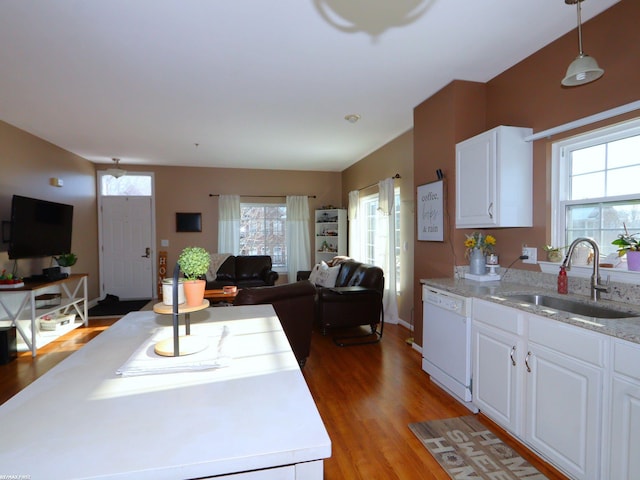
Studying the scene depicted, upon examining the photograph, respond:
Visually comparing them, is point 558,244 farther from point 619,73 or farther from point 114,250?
point 114,250

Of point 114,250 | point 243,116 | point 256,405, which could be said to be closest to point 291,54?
point 243,116

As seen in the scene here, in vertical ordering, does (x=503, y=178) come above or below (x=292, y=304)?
above

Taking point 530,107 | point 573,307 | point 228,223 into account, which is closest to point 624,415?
point 573,307

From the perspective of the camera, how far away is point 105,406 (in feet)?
2.79

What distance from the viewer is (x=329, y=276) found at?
17.0 ft

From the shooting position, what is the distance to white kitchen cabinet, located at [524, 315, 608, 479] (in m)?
1.56

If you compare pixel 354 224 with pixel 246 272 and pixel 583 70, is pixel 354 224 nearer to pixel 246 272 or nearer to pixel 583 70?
pixel 246 272

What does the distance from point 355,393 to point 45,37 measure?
3.45 metres

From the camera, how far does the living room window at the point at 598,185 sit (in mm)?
2051

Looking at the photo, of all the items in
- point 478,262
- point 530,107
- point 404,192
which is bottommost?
point 478,262

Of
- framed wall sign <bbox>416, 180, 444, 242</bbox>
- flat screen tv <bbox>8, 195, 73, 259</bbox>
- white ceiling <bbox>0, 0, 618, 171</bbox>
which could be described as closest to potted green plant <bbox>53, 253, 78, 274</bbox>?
flat screen tv <bbox>8, 195, 73, 259</bbox>

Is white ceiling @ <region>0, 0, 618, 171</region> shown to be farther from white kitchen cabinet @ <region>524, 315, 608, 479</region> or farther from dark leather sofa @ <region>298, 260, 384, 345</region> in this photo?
dark leather sofa @ <region>298, 260, 384, 345</region>

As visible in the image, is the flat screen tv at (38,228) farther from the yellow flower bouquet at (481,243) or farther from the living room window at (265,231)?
the yellow flower bouquet at (481,243)

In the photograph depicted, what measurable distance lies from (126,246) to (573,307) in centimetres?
685
